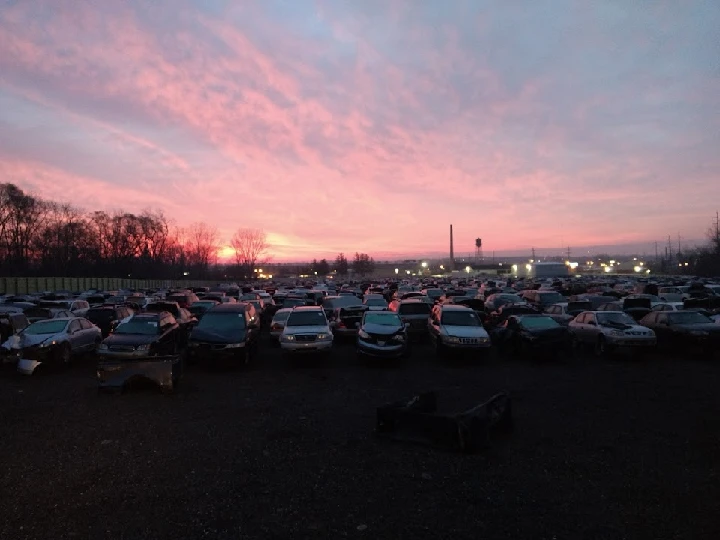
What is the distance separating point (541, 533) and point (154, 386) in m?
9.49

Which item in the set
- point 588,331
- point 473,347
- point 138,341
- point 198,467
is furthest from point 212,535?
point 588,331

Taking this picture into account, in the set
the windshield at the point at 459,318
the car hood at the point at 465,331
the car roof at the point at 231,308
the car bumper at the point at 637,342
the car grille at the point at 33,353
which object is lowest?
the car bumper at the point at 637,342

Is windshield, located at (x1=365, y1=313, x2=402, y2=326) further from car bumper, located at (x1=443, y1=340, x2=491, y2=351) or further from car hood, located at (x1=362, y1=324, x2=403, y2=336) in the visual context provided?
car bumper, located at (x1=443, y1=340, x2=491, y2=351)

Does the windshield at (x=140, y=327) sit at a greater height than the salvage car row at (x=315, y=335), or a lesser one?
greater

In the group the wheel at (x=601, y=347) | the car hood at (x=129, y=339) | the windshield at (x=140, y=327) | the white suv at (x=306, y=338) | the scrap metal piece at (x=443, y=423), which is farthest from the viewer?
the wheel at (x=601, y=347)

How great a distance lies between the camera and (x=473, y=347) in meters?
16.0

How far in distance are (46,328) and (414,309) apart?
1258 centimetres

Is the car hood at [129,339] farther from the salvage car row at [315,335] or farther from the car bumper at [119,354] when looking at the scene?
the car bumper at [119,354]

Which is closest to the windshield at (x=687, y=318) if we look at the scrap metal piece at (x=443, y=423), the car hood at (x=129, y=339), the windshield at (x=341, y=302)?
the scrap metal piece at (x=443, y=423)

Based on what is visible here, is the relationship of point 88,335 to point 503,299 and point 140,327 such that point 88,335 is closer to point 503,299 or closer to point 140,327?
point 140,327

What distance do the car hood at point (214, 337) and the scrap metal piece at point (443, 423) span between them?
303 inches

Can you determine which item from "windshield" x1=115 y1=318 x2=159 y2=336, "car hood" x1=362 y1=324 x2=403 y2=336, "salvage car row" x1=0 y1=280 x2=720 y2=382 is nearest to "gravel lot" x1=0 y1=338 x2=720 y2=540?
"salvage car row" x1=0 y1=280 x2=720 y2=382

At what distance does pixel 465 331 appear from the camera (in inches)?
652

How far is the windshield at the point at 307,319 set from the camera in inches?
680
